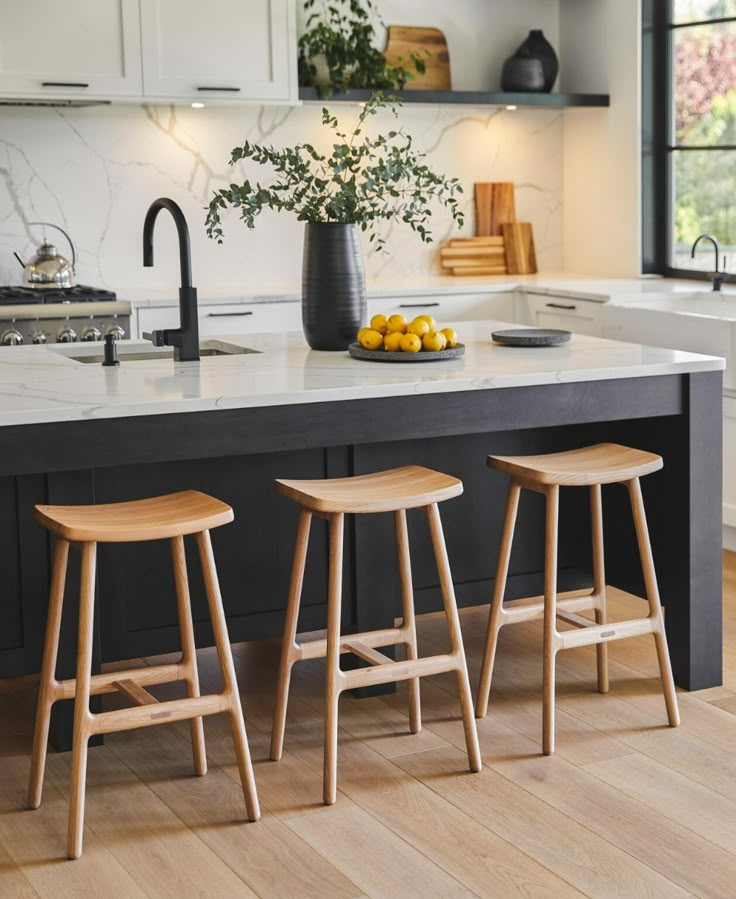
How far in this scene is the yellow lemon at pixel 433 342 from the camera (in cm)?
348

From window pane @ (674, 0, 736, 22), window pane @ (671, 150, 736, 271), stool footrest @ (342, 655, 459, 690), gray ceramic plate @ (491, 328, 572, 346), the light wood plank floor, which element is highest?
window pane @ (674, 0, 736, 22)

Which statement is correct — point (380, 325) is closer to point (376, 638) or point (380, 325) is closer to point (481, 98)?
point (376, 638)

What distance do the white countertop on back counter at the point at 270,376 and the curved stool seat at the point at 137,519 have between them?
0.67 feet

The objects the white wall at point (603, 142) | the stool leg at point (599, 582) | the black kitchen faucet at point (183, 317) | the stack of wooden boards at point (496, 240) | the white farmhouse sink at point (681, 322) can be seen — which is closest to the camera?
the stool leg at point (599, 582)

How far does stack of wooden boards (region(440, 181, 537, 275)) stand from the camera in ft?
21.3

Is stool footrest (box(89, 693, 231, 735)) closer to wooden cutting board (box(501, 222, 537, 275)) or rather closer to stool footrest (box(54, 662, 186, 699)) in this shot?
stool footrest (box(54, 662, 186, 699))

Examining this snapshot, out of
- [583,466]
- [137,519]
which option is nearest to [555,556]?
[583,466]

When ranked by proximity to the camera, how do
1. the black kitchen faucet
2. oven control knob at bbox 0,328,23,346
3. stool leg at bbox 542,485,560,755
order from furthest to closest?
1. oven control knob at bbox 0,328,23,346
2. the black kitchen faucet
3. stool leg at bbox 542,485,560,755

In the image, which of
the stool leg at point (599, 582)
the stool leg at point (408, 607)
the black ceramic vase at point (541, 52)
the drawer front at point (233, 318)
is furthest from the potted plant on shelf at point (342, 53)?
the stool leg at point (408, 607)

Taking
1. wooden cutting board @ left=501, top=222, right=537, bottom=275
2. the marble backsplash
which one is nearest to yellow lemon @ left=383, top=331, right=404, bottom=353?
the marble backsplash

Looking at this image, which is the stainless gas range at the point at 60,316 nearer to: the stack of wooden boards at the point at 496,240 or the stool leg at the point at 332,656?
the stack of wooden boards at the point at 496,240

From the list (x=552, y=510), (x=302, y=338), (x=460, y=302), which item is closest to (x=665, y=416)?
(x=552, y=510)

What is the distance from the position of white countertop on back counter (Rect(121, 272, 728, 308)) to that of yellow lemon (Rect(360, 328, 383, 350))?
198 cm

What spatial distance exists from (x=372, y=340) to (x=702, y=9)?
319cm
